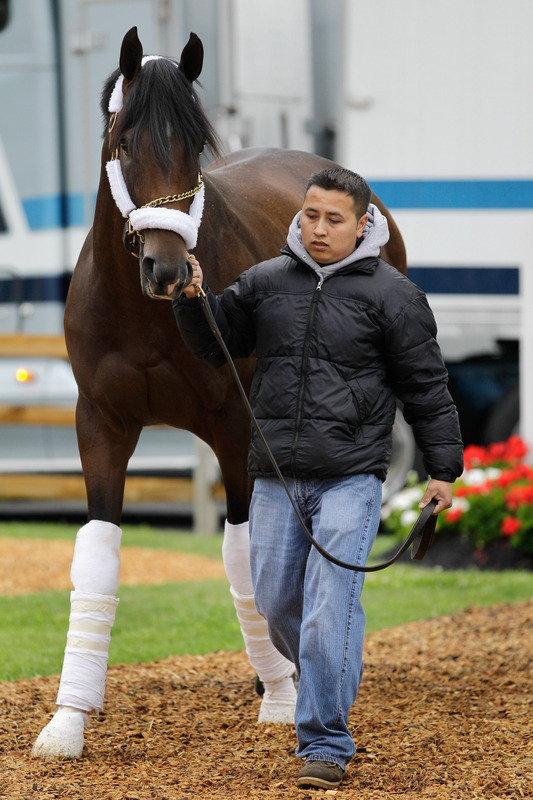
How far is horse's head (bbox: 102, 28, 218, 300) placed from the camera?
3471mm

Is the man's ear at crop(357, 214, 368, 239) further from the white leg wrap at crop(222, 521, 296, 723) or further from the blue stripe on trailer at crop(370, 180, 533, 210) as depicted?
the blue stripe on trailer at crop(370, 180, 533, 210)

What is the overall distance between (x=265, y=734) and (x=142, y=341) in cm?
144

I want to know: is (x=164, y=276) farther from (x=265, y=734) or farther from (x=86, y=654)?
(x=265, y=734)

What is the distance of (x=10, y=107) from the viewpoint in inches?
380

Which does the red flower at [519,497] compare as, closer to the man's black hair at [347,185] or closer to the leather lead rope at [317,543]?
the leather lead rope at [317,543]

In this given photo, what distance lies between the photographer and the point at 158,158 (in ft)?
11.8

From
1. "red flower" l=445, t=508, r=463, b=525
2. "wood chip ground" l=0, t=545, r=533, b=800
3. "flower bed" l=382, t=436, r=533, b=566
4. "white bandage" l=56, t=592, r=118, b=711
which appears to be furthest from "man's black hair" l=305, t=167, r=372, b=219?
"red flower" l=445, t=508, r=463, b=525

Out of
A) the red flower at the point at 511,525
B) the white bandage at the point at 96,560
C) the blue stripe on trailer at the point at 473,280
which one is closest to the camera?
the white bandage at the point at 96,560

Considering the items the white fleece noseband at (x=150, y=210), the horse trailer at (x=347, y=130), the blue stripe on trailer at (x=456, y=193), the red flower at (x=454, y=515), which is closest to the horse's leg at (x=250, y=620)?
the white fleece noseband at (x=150, y=210)

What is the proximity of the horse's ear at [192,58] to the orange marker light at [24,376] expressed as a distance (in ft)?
20.5

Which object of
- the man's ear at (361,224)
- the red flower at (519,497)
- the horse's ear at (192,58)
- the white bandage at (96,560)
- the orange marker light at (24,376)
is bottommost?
the red flower at (519,497)

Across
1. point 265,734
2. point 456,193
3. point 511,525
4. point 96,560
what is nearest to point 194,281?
point 96,560

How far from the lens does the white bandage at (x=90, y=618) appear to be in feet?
13.1

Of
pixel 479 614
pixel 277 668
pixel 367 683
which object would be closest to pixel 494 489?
pixel 479 614
